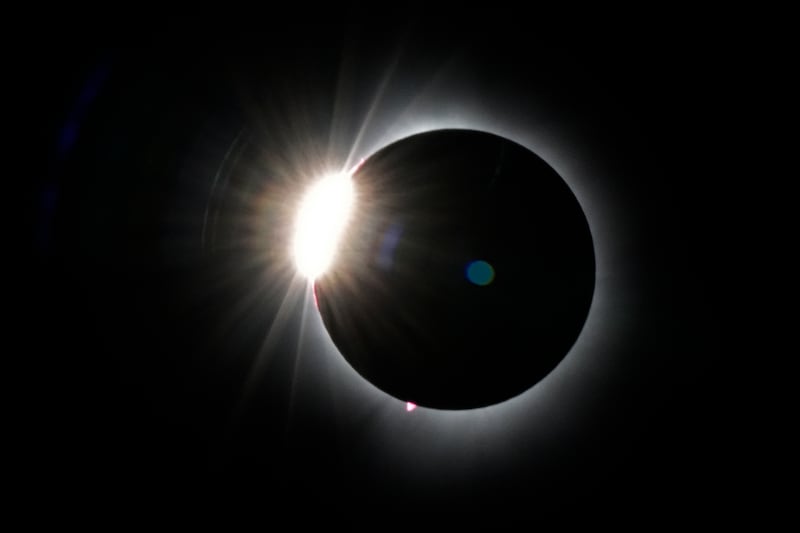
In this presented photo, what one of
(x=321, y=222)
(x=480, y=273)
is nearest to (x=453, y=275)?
(x=480, y=273)

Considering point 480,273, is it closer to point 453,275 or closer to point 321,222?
point 453,275

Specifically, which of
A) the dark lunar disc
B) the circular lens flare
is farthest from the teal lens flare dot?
the circular lens flare

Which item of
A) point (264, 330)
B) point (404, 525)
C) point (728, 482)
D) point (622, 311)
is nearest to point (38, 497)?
point (264, 330)

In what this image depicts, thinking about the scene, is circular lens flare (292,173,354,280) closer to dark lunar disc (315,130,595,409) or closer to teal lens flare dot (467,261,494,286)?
dark lunar disc (315,130,595,409)

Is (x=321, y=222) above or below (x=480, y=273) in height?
above

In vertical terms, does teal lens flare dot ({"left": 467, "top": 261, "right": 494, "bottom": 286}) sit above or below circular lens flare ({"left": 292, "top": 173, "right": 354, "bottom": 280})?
below
